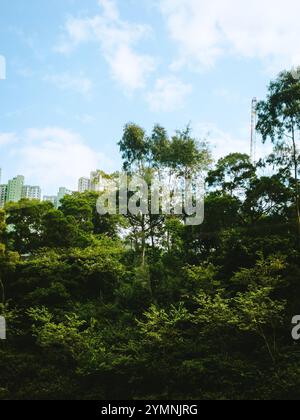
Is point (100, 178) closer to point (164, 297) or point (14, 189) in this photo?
point (164, 297)

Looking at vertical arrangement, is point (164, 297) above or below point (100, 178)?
below

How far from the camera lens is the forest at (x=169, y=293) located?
12.5 m

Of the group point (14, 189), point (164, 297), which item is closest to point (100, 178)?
point (164, 297)

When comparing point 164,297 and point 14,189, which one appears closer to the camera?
point 164,297

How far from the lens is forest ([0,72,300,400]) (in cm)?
1255

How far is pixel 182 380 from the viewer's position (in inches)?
490

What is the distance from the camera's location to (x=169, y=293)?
664 inches

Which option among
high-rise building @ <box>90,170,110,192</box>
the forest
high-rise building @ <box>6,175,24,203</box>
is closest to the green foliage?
the forest

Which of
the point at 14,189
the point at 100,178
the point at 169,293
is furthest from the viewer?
the point at 14,189

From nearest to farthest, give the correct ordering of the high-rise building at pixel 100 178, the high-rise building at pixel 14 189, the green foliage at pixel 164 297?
the green foliage at pixel 164 297, the high-rise building at pixel 100 178, the high-rise building at pixel 14 189

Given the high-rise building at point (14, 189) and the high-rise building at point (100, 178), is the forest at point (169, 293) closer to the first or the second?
the high-rise building at point (100, 178)

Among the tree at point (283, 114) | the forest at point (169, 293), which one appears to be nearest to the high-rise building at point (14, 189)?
the forest at point (169, 293)

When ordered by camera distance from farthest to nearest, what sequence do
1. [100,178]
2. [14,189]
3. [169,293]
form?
[14,189] < [100,178] < [169,293]
